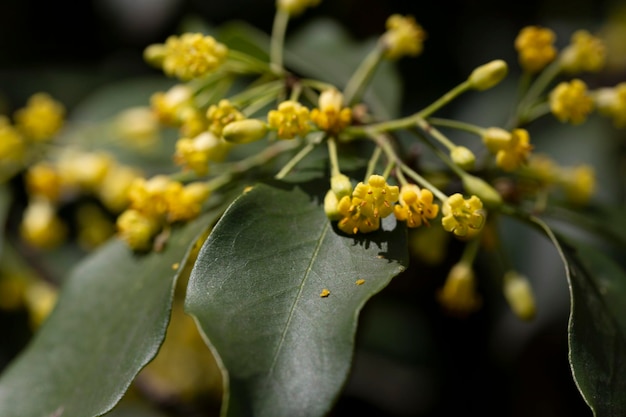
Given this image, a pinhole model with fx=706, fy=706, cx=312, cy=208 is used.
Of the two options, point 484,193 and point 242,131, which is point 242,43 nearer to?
point 242,131

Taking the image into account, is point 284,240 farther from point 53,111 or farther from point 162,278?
point 53,111

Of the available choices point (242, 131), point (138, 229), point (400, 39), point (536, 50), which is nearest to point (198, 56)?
point (242, 131)

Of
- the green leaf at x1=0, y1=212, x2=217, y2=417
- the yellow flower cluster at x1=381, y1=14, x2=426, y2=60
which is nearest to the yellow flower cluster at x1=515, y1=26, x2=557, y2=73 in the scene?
the yellow flower cluster at x1=381, y1=14, x2=426, y2=60

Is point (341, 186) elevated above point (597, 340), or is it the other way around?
point (341, 186)

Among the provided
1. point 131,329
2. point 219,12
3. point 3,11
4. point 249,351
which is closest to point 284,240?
point 249,351

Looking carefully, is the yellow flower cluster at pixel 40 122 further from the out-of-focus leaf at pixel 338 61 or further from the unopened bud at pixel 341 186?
the unopened bud at pixel 341 186

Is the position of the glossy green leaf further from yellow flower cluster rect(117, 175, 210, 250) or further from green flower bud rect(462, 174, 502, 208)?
yellow flower cluster rect(117, 175, 210, 250)
